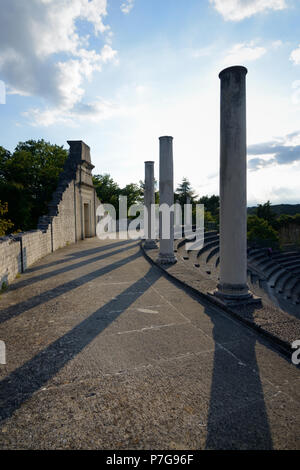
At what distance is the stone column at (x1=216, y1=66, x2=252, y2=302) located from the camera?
4688 mm

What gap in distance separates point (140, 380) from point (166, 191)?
6.72 m

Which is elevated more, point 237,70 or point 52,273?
point 237,70

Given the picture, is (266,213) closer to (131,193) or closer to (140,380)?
(131,193)

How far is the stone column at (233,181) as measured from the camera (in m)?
4.69

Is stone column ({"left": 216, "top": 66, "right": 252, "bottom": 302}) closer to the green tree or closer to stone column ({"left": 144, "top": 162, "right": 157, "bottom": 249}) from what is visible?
stone column ({"left": 144, "top": 162, "right": 157, "bottom": 249})

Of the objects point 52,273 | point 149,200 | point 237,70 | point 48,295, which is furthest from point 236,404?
point 149,200

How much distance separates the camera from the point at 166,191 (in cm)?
877

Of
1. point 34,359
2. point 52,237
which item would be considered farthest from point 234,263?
point 52,237

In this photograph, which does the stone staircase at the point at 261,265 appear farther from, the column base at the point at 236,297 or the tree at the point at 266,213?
the tree at the point at 266,213

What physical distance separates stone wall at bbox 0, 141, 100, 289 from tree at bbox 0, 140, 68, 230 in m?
5.67

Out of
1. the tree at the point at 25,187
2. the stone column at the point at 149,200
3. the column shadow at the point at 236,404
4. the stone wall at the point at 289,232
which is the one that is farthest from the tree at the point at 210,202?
the column shadow at the point at 236,404

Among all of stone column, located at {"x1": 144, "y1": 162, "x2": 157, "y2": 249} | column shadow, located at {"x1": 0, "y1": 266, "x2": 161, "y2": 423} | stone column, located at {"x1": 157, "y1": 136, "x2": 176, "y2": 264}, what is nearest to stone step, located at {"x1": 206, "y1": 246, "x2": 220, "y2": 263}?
stone column, located at {"x1": 144, "y1": 162, "x2": 157, "y2": 249}

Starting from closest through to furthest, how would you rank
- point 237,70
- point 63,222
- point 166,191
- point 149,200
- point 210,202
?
point 237,70 → point 166,191 → point 149,200 → point 63,222 → point 210,202
